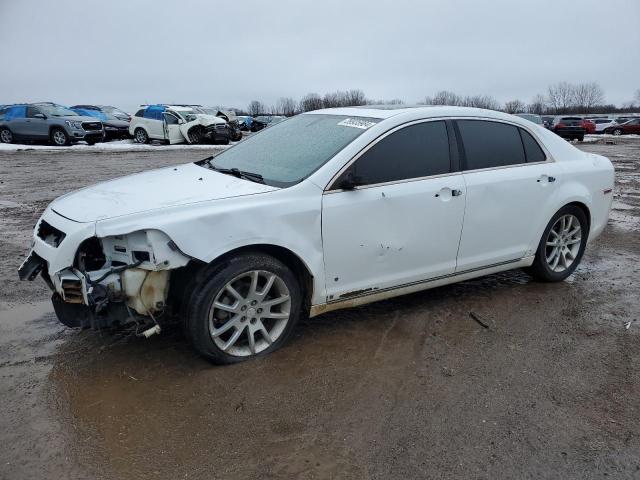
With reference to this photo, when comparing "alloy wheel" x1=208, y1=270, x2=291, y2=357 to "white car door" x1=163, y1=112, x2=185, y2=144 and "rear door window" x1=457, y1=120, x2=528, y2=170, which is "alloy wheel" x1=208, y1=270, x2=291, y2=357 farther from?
"white car door" x1=163, y1=112, x2=185, y2=144

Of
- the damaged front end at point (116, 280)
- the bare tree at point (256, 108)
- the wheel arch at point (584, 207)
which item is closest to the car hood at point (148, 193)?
the damaged front end at point (116, 280)

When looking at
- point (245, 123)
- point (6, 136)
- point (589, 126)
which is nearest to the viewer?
point (6, 136)

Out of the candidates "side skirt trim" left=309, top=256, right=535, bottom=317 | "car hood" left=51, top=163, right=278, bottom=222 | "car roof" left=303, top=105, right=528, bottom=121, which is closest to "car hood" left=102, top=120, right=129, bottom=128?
"car roof" left=303, top=105, right=528, bottom=121

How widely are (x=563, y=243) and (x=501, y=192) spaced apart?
3.84ft

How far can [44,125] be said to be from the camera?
23016mm

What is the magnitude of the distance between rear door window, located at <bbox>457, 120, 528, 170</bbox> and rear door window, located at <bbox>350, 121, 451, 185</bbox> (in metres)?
0.22

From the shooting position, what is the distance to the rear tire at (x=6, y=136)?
2384 cm

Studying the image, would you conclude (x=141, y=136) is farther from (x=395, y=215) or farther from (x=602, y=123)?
(x=602, y=123)

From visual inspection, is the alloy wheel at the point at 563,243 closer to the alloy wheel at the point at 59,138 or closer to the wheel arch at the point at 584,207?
the wheel arch at the point at 584,207

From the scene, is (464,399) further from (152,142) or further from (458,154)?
(152,142)

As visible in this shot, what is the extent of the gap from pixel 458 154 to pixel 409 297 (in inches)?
51.7

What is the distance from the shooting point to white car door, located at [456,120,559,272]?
436cm

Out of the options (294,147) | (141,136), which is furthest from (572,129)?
(294,147)

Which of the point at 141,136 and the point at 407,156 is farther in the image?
the point at 141,136
